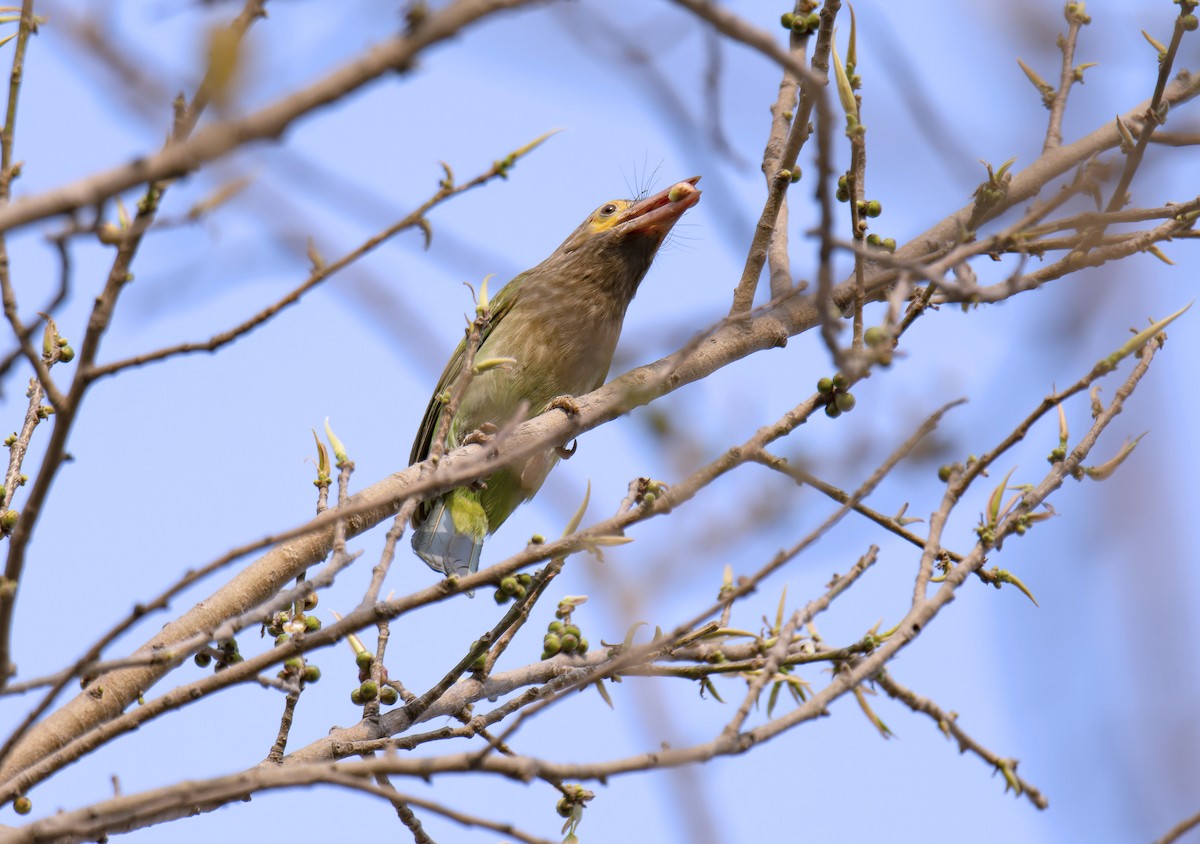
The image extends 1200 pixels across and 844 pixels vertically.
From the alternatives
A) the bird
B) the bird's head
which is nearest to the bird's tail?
the bird

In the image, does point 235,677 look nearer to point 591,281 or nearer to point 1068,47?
point 1068,47

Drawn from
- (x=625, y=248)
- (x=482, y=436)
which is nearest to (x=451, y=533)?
(x=482, y=436)

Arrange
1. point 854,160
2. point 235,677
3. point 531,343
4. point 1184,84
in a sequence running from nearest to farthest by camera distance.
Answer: point 235,677 < point 854,160 < point 1184,84 < point 531,343

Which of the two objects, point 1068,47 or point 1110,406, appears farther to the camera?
point 1068,47

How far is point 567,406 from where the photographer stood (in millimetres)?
3879

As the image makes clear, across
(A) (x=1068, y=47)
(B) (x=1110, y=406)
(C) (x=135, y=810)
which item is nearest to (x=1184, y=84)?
(A) (x=1068, y=47)

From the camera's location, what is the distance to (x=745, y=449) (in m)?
2.13

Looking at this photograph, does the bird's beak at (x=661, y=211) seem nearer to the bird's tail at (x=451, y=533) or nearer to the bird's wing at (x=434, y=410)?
the bird's wing at (x=434, y=410)

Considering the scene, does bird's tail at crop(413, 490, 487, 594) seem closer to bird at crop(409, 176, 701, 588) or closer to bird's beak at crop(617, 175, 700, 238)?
bird at crop(409, 176, 701, 588)

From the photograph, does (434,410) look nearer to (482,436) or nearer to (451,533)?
(451,533)

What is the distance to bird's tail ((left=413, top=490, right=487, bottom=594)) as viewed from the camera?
4.64 metres

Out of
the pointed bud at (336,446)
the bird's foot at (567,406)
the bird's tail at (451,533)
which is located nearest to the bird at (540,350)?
the bird's tail at (451,533)

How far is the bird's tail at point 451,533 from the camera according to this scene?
4.64 m

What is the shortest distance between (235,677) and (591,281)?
371cm
